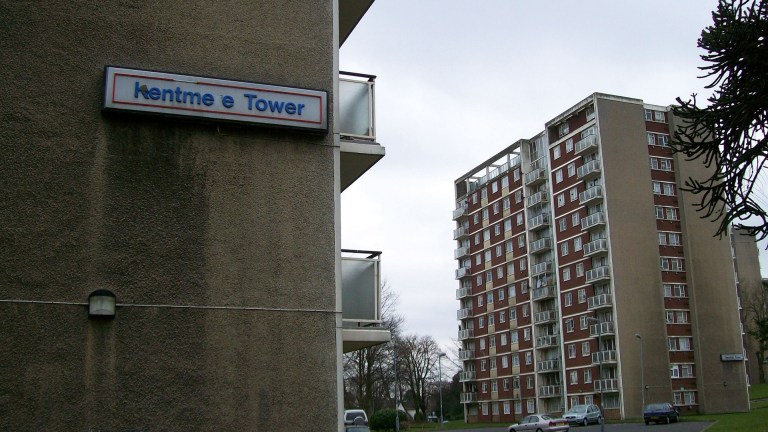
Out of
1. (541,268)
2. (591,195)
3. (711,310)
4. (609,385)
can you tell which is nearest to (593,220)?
(591,195)

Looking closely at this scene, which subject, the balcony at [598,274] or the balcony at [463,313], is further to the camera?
the balcony at [463,313]

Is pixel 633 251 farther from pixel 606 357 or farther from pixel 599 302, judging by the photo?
pixel 606 357

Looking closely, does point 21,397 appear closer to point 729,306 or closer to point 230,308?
point 230,308

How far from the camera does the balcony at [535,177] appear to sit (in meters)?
81.9

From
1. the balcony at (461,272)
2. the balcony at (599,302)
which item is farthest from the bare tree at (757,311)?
the balcony at (461,272)

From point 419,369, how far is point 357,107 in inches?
3437

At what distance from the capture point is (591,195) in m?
72.8

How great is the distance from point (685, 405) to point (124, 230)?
70.0 metres

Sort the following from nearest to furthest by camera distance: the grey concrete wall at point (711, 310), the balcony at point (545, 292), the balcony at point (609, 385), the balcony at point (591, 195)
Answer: the balcony at point (609, 385) < the grey concrete wall at point (711, 310) < the balcony at point (591, 195) < the balcony at point (545, 292)

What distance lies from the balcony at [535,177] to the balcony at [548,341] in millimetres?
16241

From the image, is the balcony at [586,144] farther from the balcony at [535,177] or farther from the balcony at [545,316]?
the balcony at [545,316]

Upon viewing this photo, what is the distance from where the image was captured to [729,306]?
73438 millimetres

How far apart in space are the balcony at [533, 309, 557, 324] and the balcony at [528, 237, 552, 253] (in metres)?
6.54

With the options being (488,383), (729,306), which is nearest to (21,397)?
(729,306)
